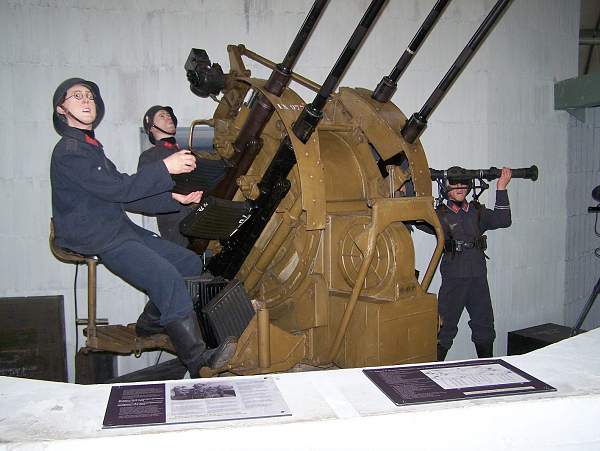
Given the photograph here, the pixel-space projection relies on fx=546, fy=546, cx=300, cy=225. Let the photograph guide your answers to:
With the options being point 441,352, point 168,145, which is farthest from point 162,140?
point 441,352

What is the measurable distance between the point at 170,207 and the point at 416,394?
2.27m

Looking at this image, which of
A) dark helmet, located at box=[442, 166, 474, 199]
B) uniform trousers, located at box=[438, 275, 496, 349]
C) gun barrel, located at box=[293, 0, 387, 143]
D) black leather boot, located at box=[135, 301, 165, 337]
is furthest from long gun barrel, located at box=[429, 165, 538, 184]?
black leather boot, located at box=[135, 301, 165, 337]

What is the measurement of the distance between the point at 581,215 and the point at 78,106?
5468mm

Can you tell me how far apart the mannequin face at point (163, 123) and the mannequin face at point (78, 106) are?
1184mm

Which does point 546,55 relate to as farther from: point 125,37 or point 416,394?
point 416,394

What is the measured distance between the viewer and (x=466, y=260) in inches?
195

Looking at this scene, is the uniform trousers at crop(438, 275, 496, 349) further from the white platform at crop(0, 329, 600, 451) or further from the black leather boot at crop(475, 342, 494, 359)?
the white platform at crop(0, 329, 600, 451)

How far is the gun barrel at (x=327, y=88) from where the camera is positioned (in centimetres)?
324

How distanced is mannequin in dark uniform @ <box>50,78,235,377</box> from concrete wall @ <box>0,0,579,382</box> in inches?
68.0

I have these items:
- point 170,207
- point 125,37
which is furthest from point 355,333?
point 125,37

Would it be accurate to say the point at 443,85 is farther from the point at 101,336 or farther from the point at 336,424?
the point at 101,336

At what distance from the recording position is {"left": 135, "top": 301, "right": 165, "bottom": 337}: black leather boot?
3902 mm

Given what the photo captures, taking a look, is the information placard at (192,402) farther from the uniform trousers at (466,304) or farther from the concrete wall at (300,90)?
the uniform trousers at (466,304)

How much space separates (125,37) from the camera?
15.7 feet
